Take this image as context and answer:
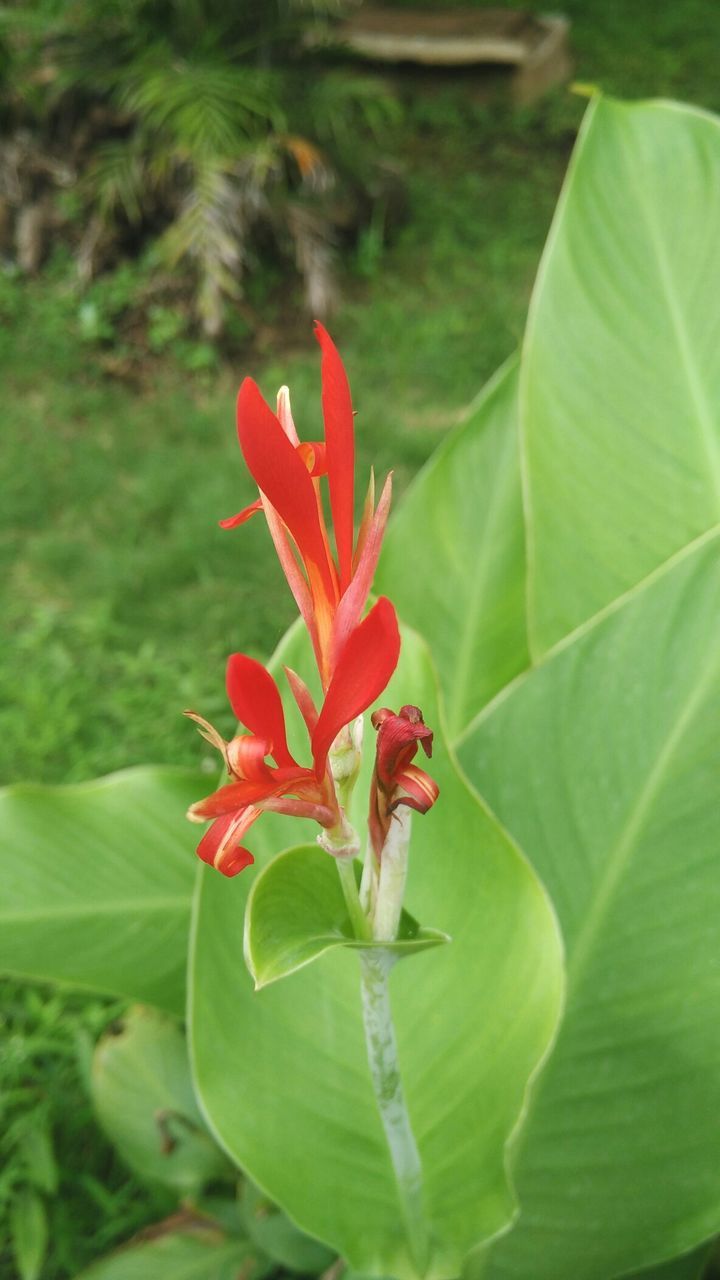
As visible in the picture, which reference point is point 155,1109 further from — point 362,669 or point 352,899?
point 362,669

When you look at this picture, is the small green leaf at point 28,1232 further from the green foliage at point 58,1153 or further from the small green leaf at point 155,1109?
the small green leaf at point 155,1109

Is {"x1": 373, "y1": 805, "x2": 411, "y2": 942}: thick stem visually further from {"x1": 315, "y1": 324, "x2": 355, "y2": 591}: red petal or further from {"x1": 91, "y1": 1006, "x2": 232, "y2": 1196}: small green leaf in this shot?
{"x1": 91, "y1": 1006, "x2": 232, "y2": 1196}: small green leaf

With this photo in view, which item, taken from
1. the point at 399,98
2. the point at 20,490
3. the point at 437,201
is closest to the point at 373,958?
the point at 20,490

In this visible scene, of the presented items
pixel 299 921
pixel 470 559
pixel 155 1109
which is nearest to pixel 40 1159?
pixel 155 1109

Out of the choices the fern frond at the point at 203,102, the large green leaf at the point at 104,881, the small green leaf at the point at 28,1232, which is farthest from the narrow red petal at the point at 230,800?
the fern frond at the point at 203,102

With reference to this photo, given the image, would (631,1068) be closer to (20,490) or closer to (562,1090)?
(562,1090)

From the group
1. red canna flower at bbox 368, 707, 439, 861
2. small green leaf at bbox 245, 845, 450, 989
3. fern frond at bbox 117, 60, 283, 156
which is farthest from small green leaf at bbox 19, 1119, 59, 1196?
fern frond at bbox 117, 60, 283, 156
